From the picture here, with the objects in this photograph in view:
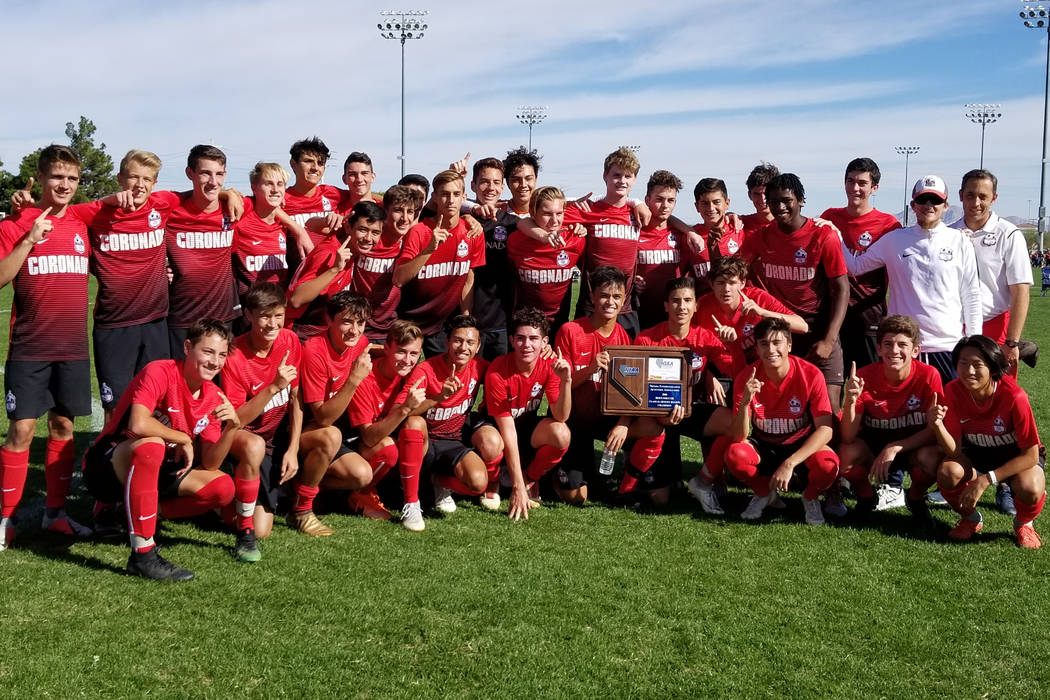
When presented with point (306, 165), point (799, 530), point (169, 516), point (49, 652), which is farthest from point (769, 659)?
point (306, 165)

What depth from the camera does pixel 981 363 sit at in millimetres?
4703

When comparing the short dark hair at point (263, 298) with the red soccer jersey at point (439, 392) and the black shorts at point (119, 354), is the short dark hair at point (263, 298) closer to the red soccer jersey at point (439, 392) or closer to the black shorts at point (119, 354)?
the black shorts at point (119, 354)

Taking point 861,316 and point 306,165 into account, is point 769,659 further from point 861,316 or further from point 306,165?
point 306,165

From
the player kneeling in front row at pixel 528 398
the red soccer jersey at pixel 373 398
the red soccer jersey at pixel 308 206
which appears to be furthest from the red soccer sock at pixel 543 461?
the red soccer jersey at pixel 308 206

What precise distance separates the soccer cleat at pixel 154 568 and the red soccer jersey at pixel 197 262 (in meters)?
1.68

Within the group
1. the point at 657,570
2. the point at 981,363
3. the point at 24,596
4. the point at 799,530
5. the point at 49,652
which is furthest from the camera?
the point at 799,530

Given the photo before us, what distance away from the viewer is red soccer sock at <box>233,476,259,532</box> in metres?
4.51

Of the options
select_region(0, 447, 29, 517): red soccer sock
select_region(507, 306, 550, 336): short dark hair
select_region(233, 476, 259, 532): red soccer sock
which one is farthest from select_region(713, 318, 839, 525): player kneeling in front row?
select_region(0, 447, 29, 517): red soccer sock

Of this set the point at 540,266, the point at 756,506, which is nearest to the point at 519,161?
the point at 540,266

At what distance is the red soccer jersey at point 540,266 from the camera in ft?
19.8

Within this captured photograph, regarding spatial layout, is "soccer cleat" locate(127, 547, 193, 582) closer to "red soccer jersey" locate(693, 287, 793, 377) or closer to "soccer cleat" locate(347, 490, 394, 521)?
"soccer cleat" locate(347, 490, 394, 521)

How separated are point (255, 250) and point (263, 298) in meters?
1.05

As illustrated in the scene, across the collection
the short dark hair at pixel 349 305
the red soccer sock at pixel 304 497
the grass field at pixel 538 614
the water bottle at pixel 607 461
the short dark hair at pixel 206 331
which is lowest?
the grass field at pixel 538 614

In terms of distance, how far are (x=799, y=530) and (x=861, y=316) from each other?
1.87 metres
